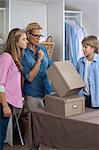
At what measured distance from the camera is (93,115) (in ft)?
8.37

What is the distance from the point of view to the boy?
2.92 meters

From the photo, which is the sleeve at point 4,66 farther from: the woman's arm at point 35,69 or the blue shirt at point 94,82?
the blue shirt at point 94,82

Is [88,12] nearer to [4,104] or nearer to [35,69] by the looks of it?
[35,69]

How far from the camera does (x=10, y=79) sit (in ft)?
8.49

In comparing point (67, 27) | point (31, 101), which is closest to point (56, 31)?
point (67, 27)

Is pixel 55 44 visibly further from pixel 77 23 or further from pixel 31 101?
pixel 31 101

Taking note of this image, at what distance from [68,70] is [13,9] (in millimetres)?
1736

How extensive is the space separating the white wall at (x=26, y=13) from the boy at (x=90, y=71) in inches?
Answer: 51.6

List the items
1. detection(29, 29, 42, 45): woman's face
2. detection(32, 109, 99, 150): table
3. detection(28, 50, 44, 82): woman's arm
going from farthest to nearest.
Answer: detection(29, 29, 42, 45): woman's face < detection(28, 50, 44, 82): woman's arm < detection(32, 109, 99, 150): table

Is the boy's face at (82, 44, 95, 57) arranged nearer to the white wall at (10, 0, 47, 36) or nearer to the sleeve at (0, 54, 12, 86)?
the sleeve at (0, 54, 12, 86)

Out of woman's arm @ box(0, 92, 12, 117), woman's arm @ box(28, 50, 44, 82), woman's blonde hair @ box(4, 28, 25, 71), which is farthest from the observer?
woman's arm @ box(28, 50, 44, 82)

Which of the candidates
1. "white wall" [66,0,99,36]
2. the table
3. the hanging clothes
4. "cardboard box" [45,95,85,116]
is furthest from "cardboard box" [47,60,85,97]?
"white wall" [66,0,99,36]

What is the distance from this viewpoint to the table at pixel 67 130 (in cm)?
228

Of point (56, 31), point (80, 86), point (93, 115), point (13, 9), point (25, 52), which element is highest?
point (13, 9)
